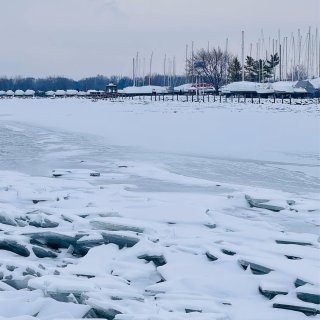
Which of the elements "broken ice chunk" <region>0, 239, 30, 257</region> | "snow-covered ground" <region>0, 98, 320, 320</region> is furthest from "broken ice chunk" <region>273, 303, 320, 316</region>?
"broken ice chunk" <region>0, 239, 30, 257</region>

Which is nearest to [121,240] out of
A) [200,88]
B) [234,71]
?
[200,88]

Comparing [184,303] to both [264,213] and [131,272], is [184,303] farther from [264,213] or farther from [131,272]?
[264,213]

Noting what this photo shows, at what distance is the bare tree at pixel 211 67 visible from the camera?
273ft

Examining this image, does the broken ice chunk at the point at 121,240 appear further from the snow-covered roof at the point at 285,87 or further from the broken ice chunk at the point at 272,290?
the snow-covered roof at the point at 285,87

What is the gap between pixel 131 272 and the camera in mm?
5434

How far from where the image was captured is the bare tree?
8306 centimetres

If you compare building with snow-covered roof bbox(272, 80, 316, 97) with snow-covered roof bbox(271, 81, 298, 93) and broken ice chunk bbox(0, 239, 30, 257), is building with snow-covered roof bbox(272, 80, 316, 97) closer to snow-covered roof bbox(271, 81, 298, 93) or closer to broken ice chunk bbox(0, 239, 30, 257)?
snow-covered roof bbox(271, 81, 298, 93)

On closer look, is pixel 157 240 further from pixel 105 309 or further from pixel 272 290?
pixel 105 309

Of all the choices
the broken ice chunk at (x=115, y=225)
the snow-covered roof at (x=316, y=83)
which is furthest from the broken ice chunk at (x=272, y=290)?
the snow-covered roof at (x=316, y=83)

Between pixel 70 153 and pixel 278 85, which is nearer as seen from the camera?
pixel 70 153

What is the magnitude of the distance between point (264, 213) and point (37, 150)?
1088cm

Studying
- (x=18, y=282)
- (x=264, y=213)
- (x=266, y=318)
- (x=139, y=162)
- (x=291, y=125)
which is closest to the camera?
(x=266, y=318)

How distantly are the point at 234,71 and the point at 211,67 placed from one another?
4.46 meters

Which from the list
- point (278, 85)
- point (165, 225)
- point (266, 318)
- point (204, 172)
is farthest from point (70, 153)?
point (278, 85)
